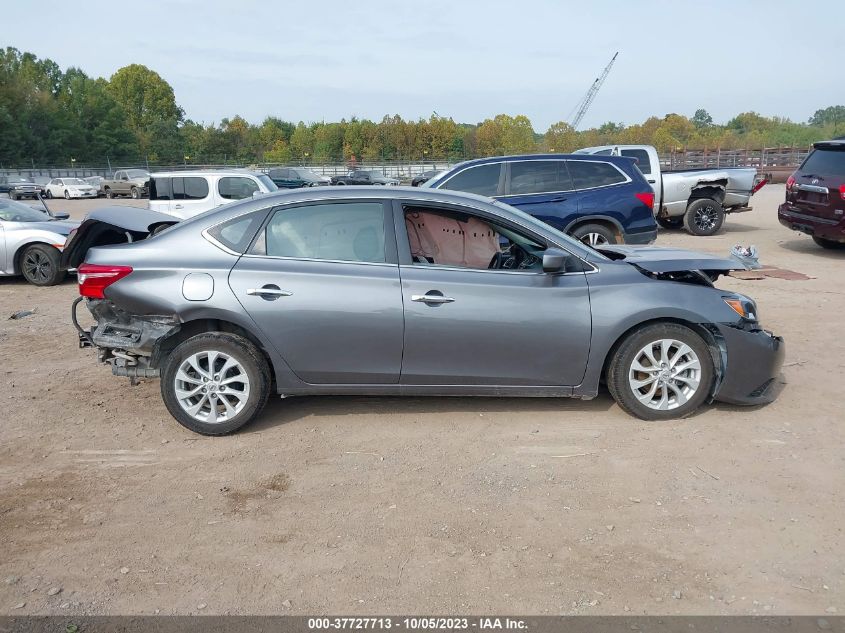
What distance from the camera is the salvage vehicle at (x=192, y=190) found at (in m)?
13.7

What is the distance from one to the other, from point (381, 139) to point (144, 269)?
77571 millimetres

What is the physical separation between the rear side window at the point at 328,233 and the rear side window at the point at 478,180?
582 centimetres

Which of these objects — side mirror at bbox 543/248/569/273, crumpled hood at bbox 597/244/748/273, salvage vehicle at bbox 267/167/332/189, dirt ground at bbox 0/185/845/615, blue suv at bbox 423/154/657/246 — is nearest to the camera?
dirt ground at bbox 0/185/845/615

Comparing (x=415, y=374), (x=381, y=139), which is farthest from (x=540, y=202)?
(x=381, y=139)

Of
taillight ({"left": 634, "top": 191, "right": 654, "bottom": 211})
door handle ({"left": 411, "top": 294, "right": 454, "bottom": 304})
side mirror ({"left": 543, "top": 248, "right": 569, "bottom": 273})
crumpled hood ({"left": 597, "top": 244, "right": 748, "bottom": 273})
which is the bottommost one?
door handle ({"left": 411, "top": 294, "right": 454, "bottom": 304})

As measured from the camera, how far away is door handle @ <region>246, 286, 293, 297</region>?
15.0ft

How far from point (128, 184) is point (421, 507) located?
41.1 m

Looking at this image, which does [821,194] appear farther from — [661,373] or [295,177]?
[295,177]

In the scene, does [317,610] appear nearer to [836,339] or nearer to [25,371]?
[25,371]

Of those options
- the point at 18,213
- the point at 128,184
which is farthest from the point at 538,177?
the point at 128,184

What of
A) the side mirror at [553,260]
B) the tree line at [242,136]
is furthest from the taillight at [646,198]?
the tree line at [242,136]

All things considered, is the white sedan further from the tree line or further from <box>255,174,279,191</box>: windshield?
<box>255,174,279,191</box>: windshield

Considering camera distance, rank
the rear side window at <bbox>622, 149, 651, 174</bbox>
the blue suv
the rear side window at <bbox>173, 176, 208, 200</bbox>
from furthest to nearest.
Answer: the rear side window at <bbox>622, 149, 651, 174</bbox> → the rear side window at <bbox>173, 176, 208, 200</bbox> → the blue suv

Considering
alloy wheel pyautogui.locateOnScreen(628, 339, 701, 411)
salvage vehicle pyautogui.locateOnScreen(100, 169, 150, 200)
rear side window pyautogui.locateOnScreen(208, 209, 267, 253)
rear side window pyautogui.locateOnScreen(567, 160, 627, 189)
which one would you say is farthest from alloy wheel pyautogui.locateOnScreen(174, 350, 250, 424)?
salvage vehicle pyautogui.locateOnScreen(100, 169, 150, 200)
